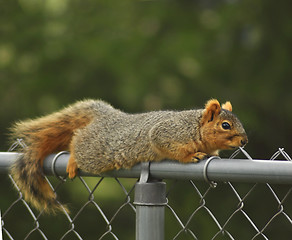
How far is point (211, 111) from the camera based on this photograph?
2.12 meters

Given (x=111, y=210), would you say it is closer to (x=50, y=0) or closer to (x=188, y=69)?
(x=188, y=69)

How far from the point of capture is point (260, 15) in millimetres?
4504

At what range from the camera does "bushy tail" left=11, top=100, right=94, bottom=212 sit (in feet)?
6.85

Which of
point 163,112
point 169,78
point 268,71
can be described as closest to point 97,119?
point 163,112

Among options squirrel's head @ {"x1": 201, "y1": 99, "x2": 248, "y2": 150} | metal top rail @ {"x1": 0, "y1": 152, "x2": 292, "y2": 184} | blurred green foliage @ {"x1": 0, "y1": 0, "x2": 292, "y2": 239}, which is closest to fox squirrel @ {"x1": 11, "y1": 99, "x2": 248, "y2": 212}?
squirrel's head @ {"x1": 201, "y1": 99, "x2": 248, "y2": 150}

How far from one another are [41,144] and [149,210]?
0.70 metres

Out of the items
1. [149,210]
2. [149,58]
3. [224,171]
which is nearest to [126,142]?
[149,210]

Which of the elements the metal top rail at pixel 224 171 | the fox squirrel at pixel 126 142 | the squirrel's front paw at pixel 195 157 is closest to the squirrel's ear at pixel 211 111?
the fox squirrel at pixel 126 142

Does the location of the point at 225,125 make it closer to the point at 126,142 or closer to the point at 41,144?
the point at 126,142

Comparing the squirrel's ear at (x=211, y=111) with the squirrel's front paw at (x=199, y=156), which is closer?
the squirrel's front paw at (x=199, y=156)

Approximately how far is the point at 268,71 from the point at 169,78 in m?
0.70

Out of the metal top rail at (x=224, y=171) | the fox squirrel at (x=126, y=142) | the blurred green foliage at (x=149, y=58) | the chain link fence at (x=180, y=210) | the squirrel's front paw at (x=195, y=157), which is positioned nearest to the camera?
the metal top rail at (x=224, y=171)

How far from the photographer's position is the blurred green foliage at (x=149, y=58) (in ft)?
14.4

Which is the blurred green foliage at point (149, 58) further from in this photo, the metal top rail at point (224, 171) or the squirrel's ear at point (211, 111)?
the metal top rail at point (224, 171)
